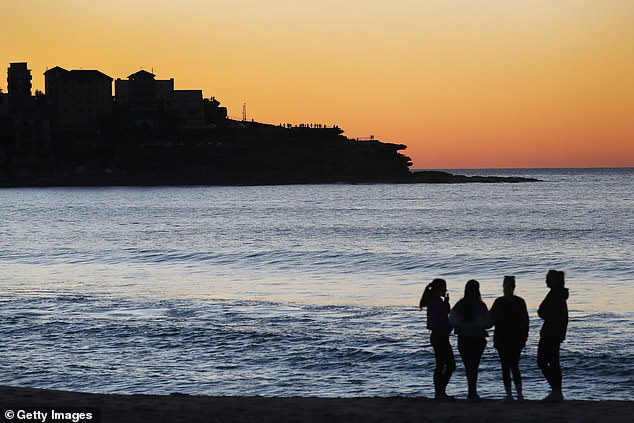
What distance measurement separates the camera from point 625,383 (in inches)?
776

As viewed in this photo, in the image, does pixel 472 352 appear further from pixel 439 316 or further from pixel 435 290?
pixel 435 290

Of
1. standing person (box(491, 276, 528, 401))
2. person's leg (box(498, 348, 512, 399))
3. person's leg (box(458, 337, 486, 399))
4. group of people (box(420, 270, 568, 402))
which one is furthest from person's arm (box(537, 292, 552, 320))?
person's leg (box(458, 337, 486, 399))

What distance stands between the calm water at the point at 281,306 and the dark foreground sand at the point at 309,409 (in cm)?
325

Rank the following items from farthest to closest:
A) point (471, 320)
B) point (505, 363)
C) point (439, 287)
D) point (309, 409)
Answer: point (505, 363)
point (309, 409)
point (439, 287)
point (471, 320)

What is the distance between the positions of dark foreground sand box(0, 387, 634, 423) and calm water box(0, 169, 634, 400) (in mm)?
3245

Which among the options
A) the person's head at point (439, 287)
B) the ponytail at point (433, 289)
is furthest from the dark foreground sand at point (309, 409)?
the person's head at point (439, 287)

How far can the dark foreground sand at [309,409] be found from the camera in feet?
47.1

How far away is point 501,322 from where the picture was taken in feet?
49.6

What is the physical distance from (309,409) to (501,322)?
10.8 feet

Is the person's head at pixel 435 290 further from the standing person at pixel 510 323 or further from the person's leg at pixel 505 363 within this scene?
the person's leg at pixel 505 363

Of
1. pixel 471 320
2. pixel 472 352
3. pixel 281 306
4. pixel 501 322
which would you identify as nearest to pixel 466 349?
pixel 472 352

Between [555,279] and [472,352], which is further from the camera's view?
[472,352]

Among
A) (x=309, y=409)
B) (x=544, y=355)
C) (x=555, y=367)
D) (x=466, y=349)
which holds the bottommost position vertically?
(x=309, y=409)

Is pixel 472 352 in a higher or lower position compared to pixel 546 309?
lower
